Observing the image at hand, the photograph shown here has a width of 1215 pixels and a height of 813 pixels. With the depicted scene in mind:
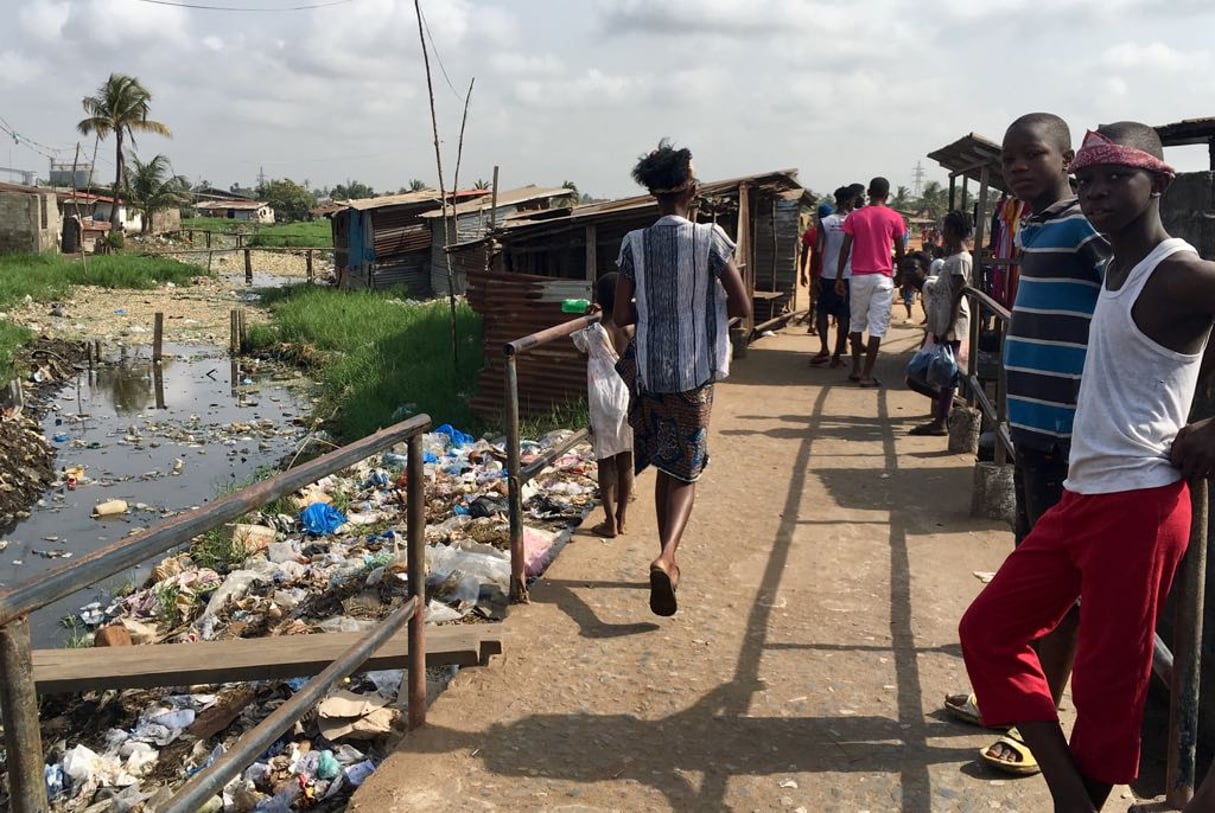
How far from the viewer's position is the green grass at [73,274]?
81.1ft

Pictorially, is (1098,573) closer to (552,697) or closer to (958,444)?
(552,697)

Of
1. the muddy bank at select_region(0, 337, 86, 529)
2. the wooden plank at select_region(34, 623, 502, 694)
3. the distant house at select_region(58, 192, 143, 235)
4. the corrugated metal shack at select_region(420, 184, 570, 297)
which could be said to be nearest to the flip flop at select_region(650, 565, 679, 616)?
the wooden plank at select_region(34, 623, 502, 694)

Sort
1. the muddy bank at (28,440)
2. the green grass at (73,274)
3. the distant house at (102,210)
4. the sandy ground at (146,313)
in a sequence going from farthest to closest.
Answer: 1. the distant house at (102,210)
2. the green grass at (73,274)
3. the sandy ground at (146,313)
4. the muddy bank at (28,440)

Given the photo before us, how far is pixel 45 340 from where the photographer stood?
19.3m

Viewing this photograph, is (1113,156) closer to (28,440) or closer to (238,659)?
(238,659)

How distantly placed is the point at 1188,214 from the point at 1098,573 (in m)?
1.98

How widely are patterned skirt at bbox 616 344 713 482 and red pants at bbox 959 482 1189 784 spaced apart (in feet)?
5.23

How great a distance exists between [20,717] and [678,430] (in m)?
2.66

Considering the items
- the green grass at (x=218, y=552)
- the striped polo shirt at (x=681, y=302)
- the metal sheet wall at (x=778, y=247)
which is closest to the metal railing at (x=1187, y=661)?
the striped polo shirt at (x=681, y=302)

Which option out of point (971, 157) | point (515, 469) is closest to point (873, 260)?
point (971, 157)

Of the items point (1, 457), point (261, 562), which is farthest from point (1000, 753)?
point (1, 457)

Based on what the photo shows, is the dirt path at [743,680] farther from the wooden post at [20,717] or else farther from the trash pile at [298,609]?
the wooden post at [20,717]

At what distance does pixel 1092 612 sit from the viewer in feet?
6.80

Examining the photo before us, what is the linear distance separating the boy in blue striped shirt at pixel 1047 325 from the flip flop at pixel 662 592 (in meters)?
1.18
